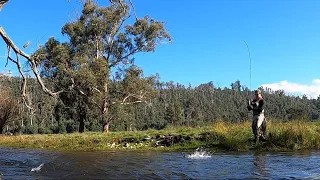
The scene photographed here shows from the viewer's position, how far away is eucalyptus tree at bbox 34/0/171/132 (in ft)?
139

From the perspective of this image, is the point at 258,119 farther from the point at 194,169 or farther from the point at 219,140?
the point at 194,169

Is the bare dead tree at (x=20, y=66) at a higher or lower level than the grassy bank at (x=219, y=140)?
higher

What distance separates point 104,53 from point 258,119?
103ft

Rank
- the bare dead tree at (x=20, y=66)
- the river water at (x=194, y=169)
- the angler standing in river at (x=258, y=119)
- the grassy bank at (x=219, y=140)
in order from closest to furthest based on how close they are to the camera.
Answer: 1. the bare dead tree at (x=20, y=66)
2. the river water at (x=194, y=169)
3. the angler standing in river at (x=258, y=119)
4. the grassy bank at (x=219, y=140)

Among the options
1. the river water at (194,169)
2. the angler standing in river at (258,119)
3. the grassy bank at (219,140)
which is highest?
the angler standing in river at (258,119)

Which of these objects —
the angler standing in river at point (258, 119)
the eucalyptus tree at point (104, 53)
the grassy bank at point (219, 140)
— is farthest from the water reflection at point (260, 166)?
the eucalyptus tree at point (104, 53)

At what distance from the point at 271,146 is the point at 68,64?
105 feet

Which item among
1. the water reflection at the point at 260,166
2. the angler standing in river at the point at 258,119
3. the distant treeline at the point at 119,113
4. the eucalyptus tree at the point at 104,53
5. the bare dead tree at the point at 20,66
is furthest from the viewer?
the eucalyptus tree at the point at 104,53

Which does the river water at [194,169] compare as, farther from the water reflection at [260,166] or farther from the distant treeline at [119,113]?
the distant treeline at [119,113]

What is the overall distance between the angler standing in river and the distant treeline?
1712mm

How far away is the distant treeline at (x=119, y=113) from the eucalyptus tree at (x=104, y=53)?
146 centimetres

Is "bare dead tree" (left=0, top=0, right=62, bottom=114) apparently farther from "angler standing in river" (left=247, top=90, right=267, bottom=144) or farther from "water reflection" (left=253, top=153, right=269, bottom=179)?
"angler standing in river" (left=247, top=90, right=267, bottom=144)

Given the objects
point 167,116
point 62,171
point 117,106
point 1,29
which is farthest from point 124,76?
point 167,116

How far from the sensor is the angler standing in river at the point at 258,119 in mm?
15719
